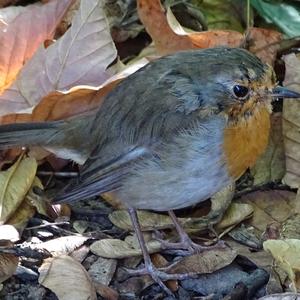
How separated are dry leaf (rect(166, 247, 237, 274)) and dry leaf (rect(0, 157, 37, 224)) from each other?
0.73 metres

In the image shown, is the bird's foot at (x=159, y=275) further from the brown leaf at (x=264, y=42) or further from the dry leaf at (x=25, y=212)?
the brown leaf at (x=264, y=42)

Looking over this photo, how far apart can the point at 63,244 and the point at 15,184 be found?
38 cm

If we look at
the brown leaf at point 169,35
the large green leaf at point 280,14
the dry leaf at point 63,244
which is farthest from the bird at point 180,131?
the large green leaf at point 280,14

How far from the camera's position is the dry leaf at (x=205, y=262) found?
3912 millimetres

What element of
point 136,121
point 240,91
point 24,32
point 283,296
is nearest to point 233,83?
point 240,91

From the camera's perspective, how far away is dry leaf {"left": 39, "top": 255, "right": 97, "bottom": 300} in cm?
365

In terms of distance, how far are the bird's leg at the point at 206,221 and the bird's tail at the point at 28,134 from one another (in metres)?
0.63

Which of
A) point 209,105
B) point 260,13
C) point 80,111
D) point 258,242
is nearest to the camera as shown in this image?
point 209,105

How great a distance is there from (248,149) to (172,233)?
0.67 meters

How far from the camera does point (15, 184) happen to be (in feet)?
13.7

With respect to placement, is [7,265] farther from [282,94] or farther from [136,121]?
[282,94]

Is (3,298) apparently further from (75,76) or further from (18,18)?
(18,18)

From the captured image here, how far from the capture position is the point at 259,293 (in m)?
3.78

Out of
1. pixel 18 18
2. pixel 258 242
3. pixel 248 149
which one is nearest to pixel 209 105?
pixel 248 149
